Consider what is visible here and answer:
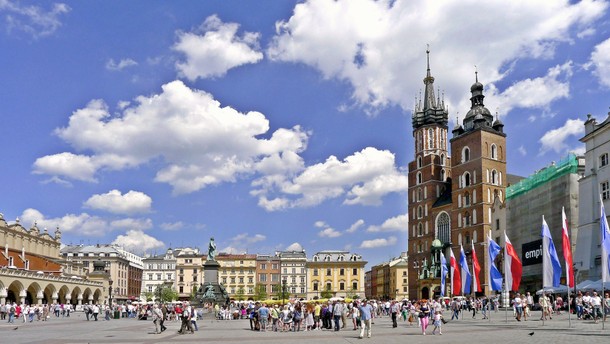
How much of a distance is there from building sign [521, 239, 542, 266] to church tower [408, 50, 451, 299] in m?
28.4

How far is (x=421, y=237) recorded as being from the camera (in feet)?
339

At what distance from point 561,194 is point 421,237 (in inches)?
1773

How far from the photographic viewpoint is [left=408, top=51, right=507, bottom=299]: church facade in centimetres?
8900

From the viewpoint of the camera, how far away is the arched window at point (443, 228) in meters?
96.8

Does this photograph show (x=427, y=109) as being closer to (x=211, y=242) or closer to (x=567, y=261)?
(x=211, y=242)

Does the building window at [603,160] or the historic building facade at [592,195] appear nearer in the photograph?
the historic building facade at [592,195]

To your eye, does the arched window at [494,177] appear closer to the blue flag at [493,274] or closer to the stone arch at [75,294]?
the blue flag at [493,274]

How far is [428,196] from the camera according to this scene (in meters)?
103

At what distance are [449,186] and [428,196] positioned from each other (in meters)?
4.23

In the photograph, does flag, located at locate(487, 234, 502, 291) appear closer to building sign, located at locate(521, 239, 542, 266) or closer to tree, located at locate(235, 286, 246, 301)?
building sign, located at locate(521, 239, 542, 266)

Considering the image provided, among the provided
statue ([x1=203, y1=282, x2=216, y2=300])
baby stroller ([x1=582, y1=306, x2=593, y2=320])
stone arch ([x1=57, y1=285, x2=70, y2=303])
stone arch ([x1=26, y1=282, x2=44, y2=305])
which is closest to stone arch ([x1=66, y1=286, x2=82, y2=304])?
stone arch ([x1=57, y1=285, x2=70, y2=303])

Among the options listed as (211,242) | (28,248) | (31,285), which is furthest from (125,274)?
(211,242)

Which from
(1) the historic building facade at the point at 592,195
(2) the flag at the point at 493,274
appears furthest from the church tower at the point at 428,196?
(2) the flag at the point at 493,274

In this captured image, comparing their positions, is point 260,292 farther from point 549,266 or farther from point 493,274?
point 549,266
